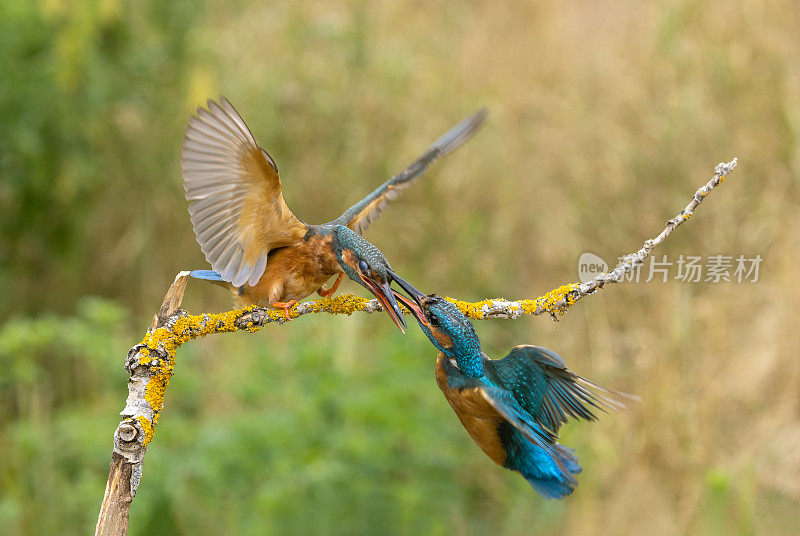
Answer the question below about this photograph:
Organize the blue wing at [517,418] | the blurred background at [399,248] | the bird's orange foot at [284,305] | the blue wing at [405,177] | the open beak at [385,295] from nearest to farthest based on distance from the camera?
the blue wing at [517,418]
the open beak at [385,295]
the bird's orange foot at [284,305]
the blue wing at [405,177]
the blurred background at [399,248]

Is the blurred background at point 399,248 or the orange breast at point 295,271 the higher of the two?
the blurred background at point 399,248

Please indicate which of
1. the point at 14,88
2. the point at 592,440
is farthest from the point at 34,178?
the point at 592,440

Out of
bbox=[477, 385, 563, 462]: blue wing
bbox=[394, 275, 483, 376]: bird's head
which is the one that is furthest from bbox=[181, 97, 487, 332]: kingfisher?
bbox=[477, 385, 563, 462]: blue wing

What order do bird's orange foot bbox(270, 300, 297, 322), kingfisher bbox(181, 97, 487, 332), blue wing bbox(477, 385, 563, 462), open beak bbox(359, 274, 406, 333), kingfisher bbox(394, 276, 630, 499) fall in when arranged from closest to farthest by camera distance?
blue wing bbox(477, 385, 563, 462) → kingfisher bbox(394, 276, 630, 499) → open beak bbox(359, 274, 406, 333) → kingfisher bbox(181, 97, 487, 332) → bird's orange foot bbox(270, 300, 297, 322)

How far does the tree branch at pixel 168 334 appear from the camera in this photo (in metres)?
1.32

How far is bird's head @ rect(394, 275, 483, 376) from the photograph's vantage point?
1.29 meters

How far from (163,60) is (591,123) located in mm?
2705

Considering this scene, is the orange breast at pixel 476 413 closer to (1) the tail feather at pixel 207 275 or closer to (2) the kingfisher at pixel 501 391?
(2) the kingfisher at pixel 501 391

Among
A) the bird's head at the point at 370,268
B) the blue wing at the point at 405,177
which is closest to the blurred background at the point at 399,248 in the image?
the blue wing at the point at 405,177

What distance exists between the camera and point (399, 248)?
5168mm

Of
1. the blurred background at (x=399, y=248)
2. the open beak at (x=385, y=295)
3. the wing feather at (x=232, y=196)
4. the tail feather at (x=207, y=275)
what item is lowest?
the open beak at (x=385, y=295)

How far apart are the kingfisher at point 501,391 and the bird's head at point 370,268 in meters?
0.02

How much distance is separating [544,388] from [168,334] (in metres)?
0.64

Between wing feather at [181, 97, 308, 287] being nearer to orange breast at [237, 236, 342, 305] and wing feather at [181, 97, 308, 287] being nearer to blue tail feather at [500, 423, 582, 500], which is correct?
orange breast at [237, 236, 342, 305]
